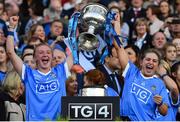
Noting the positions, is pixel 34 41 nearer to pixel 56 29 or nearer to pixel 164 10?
pixel 56 29

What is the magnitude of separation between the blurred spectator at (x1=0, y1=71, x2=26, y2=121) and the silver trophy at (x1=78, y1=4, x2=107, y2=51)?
936 millimetres

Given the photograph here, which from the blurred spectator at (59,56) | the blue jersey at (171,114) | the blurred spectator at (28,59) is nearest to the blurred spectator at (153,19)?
the blurred spectator at (59,56)

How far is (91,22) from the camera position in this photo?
31.2ft

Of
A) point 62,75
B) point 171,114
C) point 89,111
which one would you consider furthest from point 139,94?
point 89,111

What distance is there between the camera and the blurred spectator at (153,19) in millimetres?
14602

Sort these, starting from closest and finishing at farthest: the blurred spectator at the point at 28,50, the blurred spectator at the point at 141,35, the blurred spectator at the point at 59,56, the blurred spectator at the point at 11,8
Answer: the blurred spectator at the point at 59,56, the blurred spectator at the point at 28,50, the blurred spectator at the point at 141,35, the blurred spectator at the point at 11,8

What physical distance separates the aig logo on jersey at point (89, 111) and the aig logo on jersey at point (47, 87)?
170 cm

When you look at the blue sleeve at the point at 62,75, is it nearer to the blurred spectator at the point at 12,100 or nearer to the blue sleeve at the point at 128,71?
the blurred spectator at the point at 12,100

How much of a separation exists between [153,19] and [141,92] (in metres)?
5.38

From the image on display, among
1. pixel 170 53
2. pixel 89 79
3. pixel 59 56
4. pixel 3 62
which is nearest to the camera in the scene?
pixel 89 79

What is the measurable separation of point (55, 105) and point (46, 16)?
6099 mm

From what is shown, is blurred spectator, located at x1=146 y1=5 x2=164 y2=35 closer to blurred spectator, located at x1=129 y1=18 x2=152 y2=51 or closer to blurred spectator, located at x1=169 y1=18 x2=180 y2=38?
blurred spectator, located at x1=129 y1=18 x2=152 y2=51

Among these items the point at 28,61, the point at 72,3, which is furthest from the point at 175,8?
the point at 28,61

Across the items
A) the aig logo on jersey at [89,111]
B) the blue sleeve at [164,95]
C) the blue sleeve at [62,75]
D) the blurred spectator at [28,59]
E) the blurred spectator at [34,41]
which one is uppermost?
the blurred spectator at [34,41]
